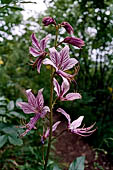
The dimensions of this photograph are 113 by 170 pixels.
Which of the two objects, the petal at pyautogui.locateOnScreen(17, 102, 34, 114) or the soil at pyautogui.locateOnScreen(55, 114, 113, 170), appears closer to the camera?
the petal at pyautogui.locateOnScreen(17, 102, 34, 114)

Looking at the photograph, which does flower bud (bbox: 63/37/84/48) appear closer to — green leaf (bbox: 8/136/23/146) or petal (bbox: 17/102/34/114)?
petal (bbox: 17/102/34/114)

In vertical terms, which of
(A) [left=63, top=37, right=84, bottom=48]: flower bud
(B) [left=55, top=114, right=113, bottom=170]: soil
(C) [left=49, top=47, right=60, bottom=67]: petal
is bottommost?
(B) [left=55, top=114, right=113, bottom=170]: soil

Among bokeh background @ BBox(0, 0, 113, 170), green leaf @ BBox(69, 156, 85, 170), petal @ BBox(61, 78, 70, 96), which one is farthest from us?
bokeh background @ BBox(0, 0, 113, 170)

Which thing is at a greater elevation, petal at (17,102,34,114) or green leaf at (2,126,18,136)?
petal at (17,102,34,114)

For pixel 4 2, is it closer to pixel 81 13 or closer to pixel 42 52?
pixel 42 52

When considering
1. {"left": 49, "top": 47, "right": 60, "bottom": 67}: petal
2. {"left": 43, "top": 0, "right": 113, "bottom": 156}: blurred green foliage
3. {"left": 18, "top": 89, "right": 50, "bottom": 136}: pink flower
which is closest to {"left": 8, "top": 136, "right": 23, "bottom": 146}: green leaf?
{"left": 18, "top": 89, "right": 50, "bottom": 136}: pink flower

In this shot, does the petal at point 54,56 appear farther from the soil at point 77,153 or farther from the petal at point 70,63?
the soil at point 77,153

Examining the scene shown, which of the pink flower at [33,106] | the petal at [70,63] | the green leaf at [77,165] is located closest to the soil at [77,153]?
the green leaf at [77,165]

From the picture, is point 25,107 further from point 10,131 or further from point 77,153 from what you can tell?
point 77,153

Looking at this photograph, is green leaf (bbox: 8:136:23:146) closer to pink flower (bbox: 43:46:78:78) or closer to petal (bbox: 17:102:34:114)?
petal (bbox: 17:102:34:114)

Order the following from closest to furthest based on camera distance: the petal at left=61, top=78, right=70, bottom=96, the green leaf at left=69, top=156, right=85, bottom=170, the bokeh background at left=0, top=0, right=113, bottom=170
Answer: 1. the petal at left=61, top=78, right=70, bottom=96
2. the green leaf at left=69, top=156, right=85, bottom=170
3. the bokeh background at left=0, top=0, right=113, bottom=170

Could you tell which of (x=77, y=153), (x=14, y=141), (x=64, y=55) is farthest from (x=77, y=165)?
(x=77, y=153)
